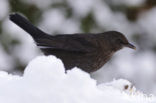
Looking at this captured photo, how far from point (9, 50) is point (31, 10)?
62 centimetres

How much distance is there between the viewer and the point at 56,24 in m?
7.29

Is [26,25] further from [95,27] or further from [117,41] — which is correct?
[95,27]

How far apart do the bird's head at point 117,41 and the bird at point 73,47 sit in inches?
1.9

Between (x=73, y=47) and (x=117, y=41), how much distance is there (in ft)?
1.93

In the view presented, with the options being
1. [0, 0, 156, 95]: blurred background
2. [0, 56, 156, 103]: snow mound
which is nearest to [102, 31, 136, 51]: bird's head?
[0, 0, 156, 95]: blurred background

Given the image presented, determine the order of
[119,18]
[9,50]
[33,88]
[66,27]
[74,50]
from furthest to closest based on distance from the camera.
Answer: [119,18] < [66,27] < [9,50] < [74,50] < [33,88]

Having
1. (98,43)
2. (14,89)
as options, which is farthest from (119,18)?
(14,89)

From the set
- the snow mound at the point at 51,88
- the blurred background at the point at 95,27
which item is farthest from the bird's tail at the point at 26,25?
the snow mound at the point at 51,88

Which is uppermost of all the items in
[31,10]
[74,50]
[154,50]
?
[154,50]

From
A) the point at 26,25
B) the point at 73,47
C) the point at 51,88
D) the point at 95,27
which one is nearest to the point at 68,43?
the point at 73,47

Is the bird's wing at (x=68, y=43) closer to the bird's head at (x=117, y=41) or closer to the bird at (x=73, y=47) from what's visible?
the bird at (x=73, y=47)

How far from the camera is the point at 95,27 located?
23.1ft

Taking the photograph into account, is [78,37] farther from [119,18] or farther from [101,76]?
[119,18]

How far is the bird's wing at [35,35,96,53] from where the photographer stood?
3.99 m
